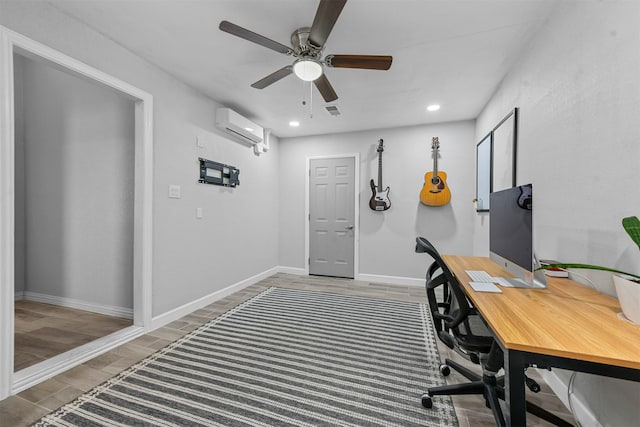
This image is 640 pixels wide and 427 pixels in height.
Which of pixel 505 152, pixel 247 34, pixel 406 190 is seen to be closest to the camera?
pixel 247 34

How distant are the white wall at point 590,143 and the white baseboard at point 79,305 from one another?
11.8 feet

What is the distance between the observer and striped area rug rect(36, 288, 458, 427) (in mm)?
1398

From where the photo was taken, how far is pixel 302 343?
7.19 ft

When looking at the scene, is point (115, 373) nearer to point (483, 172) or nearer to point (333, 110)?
point (333, 110)

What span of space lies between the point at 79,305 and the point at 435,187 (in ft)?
15.2

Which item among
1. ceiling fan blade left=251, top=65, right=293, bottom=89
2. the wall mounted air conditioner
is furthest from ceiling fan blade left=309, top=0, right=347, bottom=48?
the wall mounted air conditioner

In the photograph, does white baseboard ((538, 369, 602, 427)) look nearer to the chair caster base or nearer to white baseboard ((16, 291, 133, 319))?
the chair caster base

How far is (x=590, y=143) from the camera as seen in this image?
1332mm

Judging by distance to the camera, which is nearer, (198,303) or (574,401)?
(574,401)

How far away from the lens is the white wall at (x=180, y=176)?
69.8 inches

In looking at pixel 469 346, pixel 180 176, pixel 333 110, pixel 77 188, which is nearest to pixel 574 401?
pixel 469 346

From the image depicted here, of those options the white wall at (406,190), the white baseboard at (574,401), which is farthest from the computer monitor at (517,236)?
the white wall at (406,190)

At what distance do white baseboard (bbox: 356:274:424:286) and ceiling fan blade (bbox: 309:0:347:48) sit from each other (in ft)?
11.1

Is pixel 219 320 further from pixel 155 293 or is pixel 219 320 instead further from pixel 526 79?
pixel 526 79
